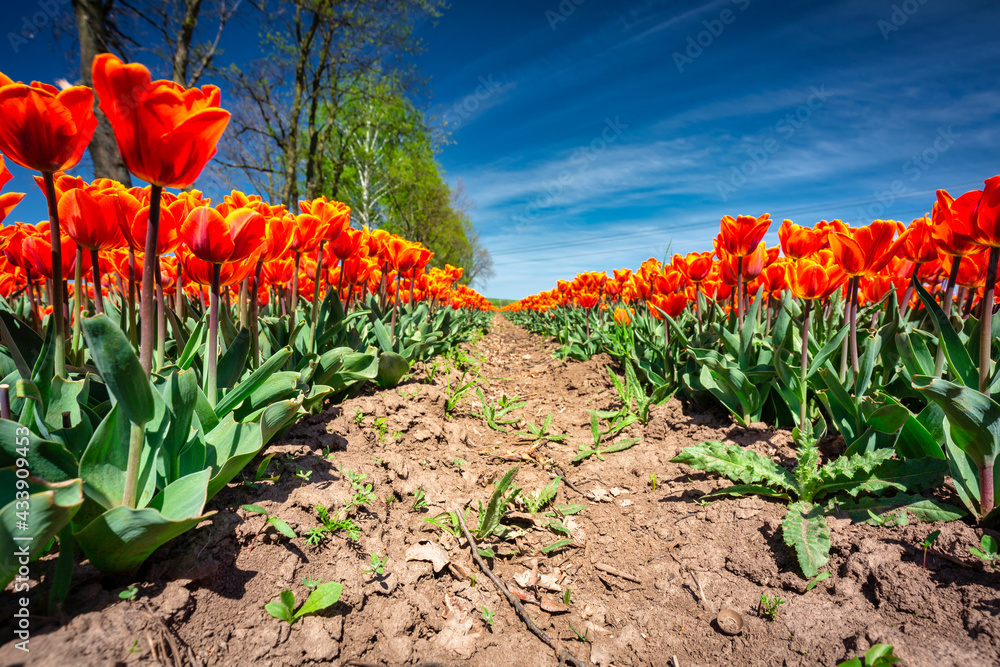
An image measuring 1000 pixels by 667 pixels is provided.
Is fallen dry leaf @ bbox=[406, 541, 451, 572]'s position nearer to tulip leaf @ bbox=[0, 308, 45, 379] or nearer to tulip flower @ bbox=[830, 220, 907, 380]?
tulip leaf @ bbox=[0, 308, 45, 379]

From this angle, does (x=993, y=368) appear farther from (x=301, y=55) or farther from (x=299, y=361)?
(x=301, y=55)

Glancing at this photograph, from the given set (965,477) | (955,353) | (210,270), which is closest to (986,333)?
(955,353)

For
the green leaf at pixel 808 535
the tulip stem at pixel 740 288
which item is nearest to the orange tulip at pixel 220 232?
the green leaf at pixel 808 535

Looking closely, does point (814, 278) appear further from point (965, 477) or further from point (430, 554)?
point (430, 554)

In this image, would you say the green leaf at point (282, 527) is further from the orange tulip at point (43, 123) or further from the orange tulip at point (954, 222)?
the orange tulip at point (954, 222)

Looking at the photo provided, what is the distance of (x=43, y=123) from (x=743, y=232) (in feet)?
9.92

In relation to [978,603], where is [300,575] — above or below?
below

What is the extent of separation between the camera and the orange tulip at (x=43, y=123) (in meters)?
1.06

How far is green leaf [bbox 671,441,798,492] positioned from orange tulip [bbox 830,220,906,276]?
0.96 m

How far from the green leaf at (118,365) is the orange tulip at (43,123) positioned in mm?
489

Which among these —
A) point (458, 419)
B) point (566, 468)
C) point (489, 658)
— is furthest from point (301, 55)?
point (489, 658)

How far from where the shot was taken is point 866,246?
6.50 ft

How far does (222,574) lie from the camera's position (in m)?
1.35

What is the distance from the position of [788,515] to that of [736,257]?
1.71 meters
